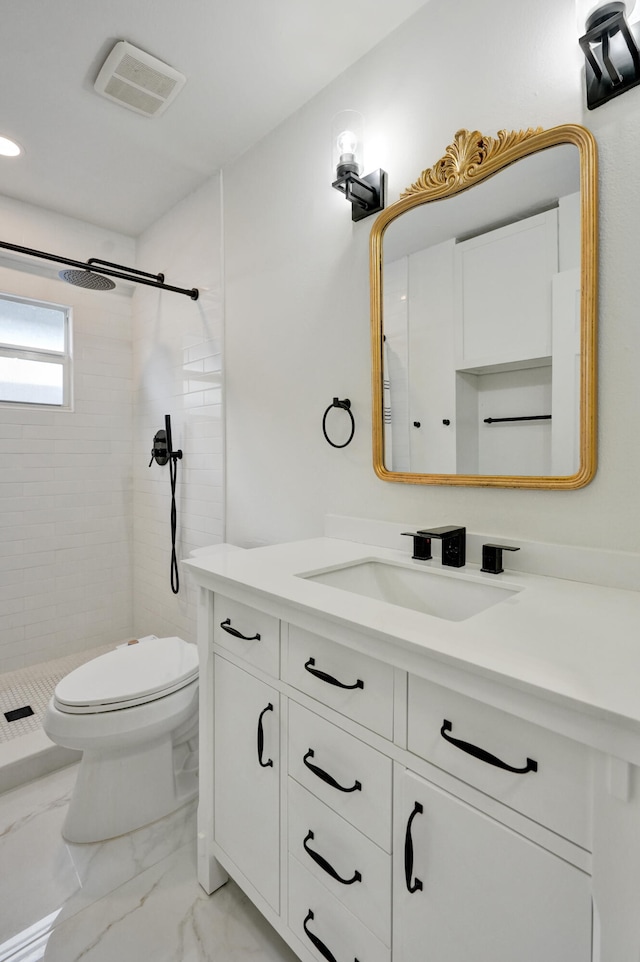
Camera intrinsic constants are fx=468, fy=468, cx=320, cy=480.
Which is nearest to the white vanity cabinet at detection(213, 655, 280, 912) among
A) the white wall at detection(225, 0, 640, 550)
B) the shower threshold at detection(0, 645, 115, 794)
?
the white wall at detection(225, 0, 640, 550)

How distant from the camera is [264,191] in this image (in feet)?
6.65

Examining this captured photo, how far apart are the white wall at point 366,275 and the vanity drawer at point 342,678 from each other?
23.8 inches

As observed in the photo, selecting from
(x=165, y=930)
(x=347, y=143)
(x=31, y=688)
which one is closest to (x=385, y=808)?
(x=165, y=930)

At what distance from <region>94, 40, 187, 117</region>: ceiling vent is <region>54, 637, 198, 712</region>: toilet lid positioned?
6.98 ft

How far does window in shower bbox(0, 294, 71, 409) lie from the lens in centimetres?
261

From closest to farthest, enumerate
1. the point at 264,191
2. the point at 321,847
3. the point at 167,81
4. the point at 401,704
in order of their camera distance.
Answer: the point at 401,704
the point at 321,847
the point at 167,81
the point at 264,191

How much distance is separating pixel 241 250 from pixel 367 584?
5.39 feet

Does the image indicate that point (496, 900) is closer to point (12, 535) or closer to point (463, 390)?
point (463, 390)

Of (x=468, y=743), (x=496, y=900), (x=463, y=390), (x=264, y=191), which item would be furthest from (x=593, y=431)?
(x=264, y=191)

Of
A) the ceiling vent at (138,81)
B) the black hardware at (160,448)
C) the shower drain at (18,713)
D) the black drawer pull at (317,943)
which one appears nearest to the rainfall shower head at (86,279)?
the ceiling vent at (138,81)

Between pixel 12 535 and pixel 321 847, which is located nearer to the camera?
pixel 321 847

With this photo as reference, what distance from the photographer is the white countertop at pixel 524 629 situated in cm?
62

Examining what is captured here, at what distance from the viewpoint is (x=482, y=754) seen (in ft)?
2.35

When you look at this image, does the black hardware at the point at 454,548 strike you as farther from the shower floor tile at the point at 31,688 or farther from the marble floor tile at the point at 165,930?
the shower floor tile at the point at 31,688
